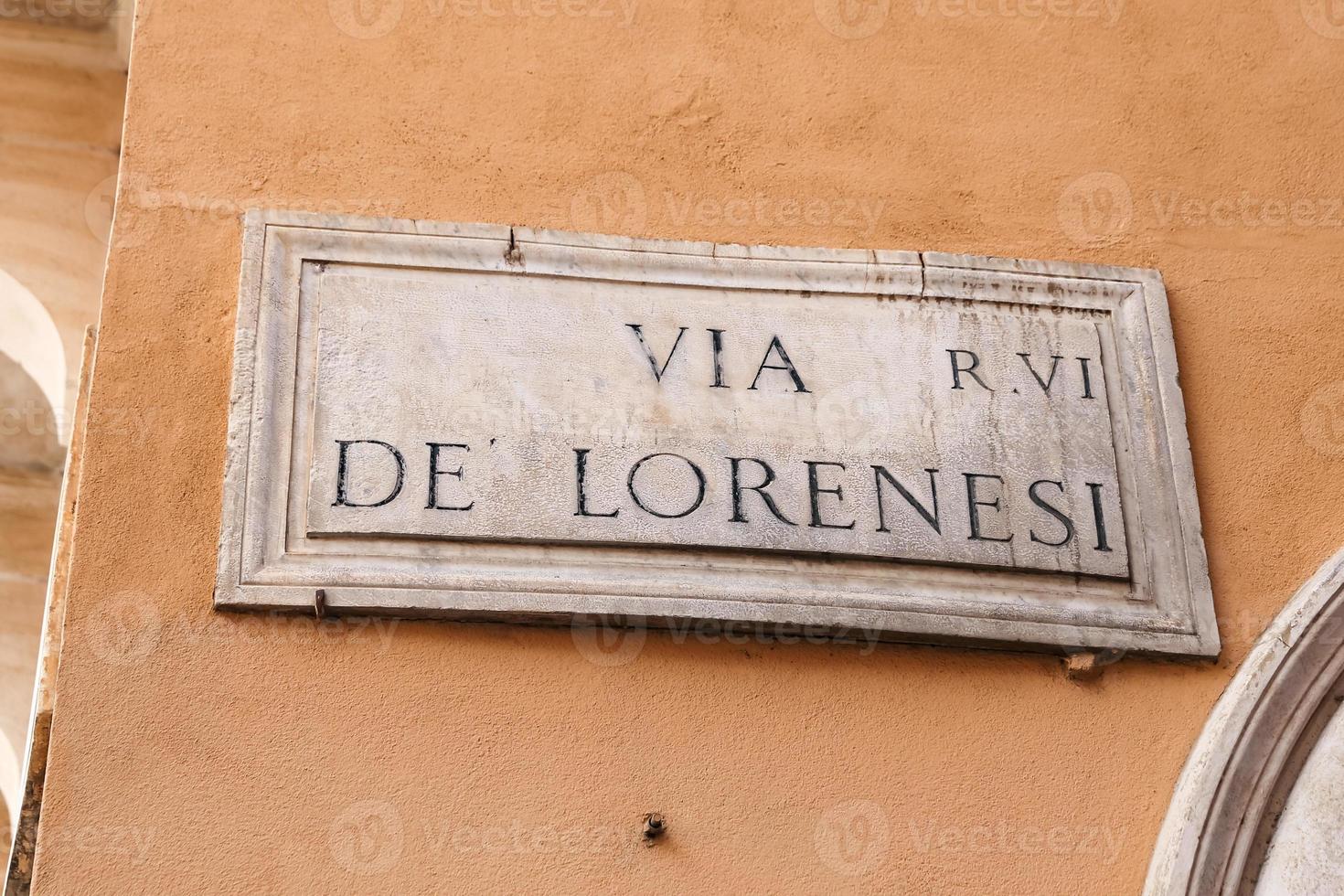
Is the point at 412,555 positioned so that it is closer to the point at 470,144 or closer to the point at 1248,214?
the point at 470,144

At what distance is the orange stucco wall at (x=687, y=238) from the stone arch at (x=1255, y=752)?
0.17 feet

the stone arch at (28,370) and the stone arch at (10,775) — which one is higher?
the stone arch at (28,370)

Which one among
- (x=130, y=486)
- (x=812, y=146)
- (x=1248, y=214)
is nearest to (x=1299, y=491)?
(x=1248, y=214)

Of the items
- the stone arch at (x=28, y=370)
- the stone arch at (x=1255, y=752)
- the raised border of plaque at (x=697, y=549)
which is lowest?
the stone arch at (x=1255, y=752)

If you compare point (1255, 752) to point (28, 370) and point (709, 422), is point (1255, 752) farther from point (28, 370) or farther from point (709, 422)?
point (28, 370)

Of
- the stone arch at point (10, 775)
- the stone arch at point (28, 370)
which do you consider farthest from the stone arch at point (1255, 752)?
the stone arch at point (10, 775)

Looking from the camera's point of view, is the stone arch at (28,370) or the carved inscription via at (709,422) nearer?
the carved inscription via at (709,422)

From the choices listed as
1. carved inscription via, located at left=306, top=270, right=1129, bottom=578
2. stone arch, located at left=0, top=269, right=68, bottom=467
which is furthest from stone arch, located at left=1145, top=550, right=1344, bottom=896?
stone arch, located at left=0, top=269, right=68, bottom=467

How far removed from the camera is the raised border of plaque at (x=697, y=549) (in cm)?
302

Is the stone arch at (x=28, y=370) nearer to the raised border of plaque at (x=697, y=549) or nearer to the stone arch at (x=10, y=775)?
the stone arch at (x=10, y=775)

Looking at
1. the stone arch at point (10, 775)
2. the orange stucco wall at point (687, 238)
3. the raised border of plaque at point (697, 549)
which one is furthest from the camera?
the stone arch at point (10, 775)

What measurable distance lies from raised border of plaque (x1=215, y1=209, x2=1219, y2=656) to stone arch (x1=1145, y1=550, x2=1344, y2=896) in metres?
0.13

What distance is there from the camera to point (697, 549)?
3.11 metres

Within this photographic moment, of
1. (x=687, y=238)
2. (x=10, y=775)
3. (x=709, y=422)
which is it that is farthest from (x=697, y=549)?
(x=10, y=775)
